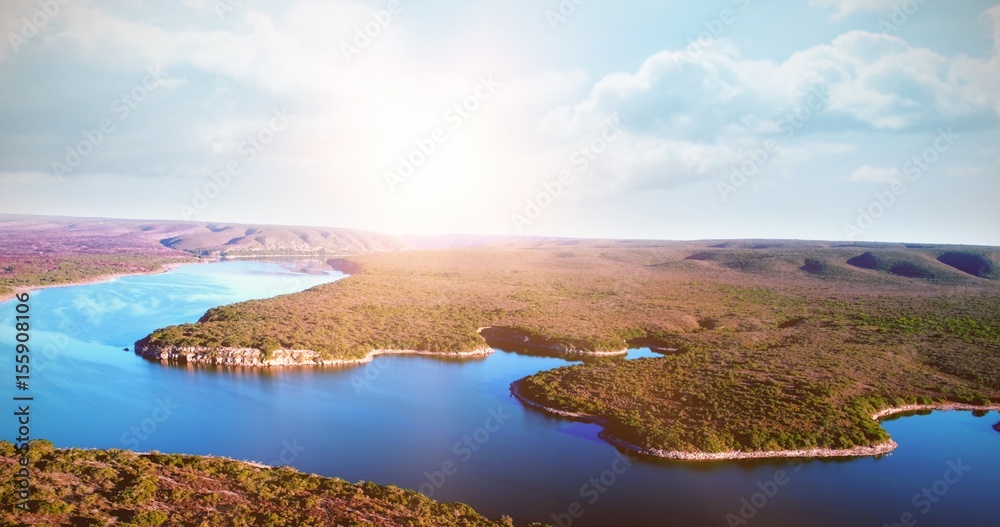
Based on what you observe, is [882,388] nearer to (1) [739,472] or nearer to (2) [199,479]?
(1) [739,472]

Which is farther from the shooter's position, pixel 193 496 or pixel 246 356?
pixel 246 356

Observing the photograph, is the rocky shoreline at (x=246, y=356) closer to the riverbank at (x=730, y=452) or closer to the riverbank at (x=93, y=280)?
the riverbank at (x=730, y=452)
